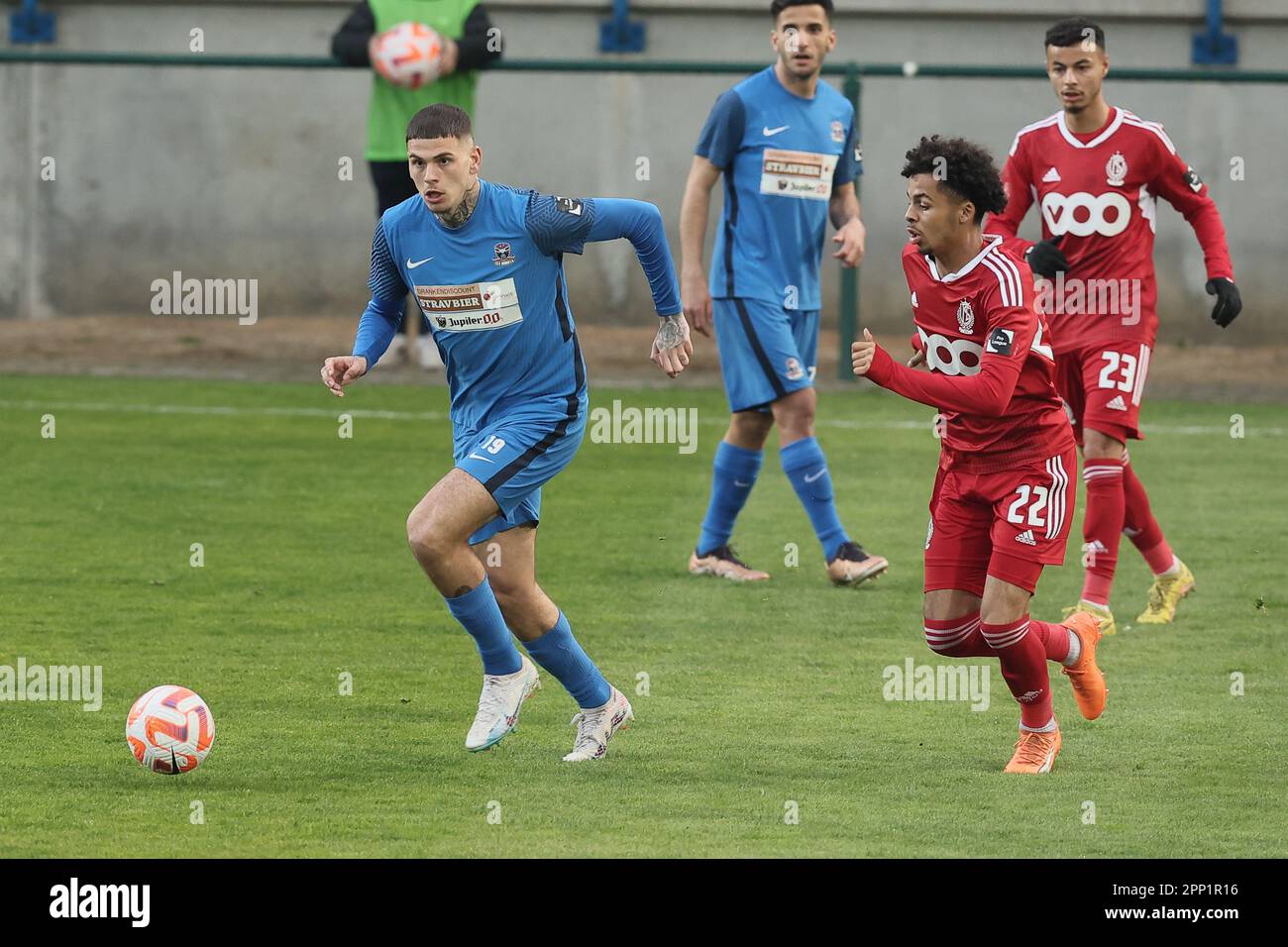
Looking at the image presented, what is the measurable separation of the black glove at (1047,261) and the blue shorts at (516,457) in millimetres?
2372

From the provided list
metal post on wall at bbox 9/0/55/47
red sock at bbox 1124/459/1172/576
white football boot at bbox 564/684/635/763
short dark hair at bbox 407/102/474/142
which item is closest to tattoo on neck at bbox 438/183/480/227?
short dark hair at bbox 407/102/474/142

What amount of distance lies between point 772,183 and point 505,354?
319 centimetres

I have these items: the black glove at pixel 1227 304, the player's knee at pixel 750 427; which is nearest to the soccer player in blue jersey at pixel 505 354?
the black glove at pixel 1227 304

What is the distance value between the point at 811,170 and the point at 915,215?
3.40 m

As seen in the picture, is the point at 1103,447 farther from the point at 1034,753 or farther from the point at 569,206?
the point at 569,206

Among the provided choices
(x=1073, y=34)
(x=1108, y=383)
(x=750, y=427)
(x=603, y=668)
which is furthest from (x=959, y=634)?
(x=750, y=427)

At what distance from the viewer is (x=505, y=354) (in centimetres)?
627

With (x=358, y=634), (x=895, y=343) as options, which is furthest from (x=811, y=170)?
(x=895, y=343)

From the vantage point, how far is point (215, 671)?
7090 millimetres

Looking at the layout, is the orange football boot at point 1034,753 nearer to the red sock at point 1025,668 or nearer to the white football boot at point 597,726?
the red sock at point 1025,668

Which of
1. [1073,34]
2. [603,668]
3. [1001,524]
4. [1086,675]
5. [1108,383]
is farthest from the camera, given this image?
[1108,383]

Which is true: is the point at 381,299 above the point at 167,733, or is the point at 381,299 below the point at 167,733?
above

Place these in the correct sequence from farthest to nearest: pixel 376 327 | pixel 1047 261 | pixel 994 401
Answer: pixel 1047 261
pixel 376 327
pixel 994 401

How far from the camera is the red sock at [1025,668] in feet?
19.4
